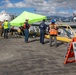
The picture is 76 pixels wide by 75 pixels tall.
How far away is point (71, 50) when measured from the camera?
975 centimetres

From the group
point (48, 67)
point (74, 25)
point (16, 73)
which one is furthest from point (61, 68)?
point (74, 25)

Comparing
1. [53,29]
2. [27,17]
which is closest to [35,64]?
[53,29]

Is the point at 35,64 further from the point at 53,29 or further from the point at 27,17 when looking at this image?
the point at 27,17

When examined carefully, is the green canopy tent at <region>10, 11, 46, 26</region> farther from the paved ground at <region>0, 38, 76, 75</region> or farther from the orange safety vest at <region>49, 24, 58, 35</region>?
the paved ground at <region>0, 38, 76, 75</region>

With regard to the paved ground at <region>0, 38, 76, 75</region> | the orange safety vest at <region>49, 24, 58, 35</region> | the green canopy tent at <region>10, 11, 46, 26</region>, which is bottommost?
the paved ground at <region>0, 38, 76, 75</region>

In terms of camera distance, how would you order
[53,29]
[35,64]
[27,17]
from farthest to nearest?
[27,17]
[53,29]
[35,64]

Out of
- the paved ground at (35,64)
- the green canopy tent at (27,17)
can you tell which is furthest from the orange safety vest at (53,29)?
the green canopy tent at (27,17)

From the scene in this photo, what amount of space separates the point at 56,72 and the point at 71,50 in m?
1.72

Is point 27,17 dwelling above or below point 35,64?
above

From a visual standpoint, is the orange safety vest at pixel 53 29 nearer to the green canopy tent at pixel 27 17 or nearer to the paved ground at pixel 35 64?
the paved ground at pixel 35 64

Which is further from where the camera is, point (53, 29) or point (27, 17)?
point (27, 17)

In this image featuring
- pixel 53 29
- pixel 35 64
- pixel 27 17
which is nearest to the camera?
pixel 35 64

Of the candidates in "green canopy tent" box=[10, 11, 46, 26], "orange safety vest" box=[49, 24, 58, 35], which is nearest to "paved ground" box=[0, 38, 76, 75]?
"orange safety vest" box=[49, 24, 58, 35]

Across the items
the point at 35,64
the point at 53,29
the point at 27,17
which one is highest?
the point at 27,17
